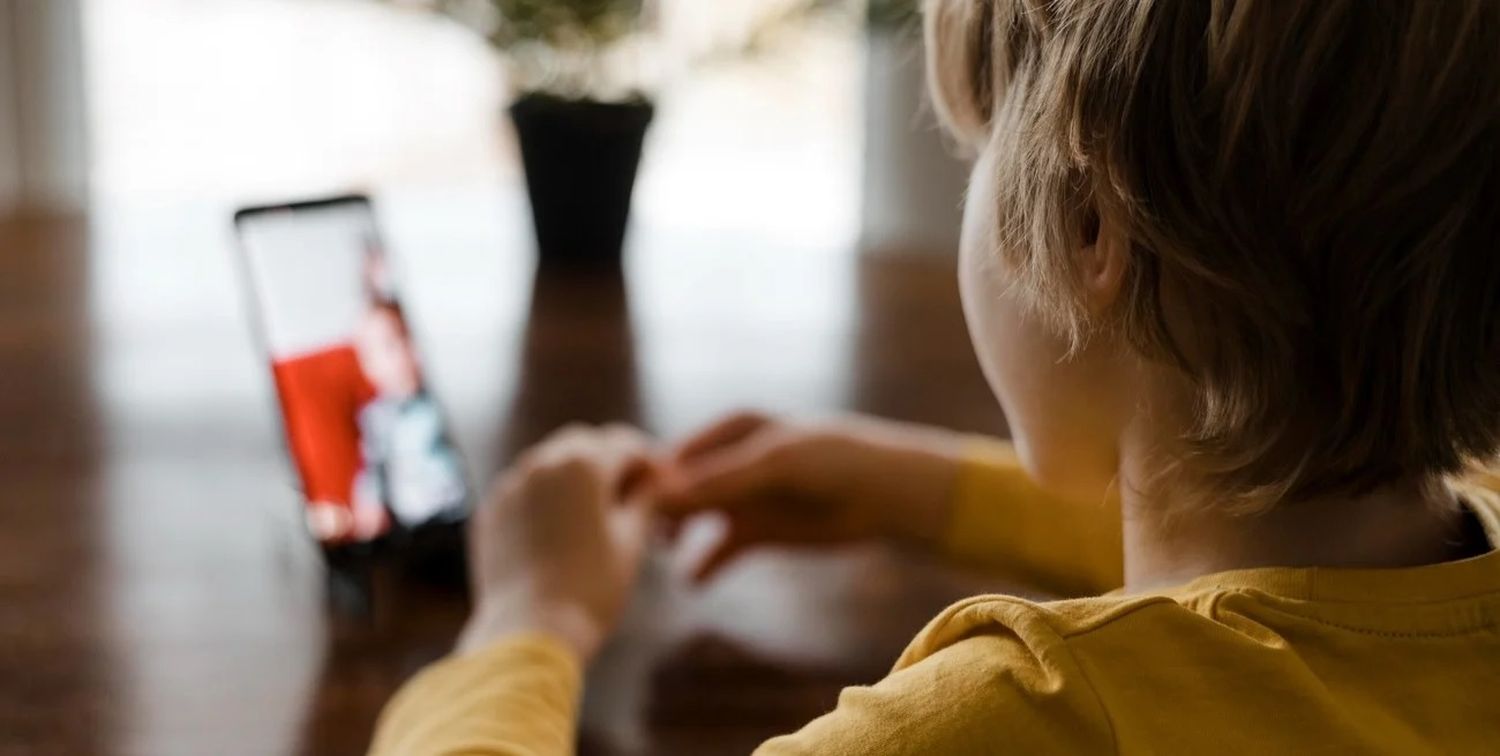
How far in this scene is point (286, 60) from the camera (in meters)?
3.12

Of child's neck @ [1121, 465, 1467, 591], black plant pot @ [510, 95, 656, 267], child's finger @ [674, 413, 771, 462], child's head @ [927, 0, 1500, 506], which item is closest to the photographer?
child's head @ [927, 0, 1500, 506]

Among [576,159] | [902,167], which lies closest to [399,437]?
[576,159]

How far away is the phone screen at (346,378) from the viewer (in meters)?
0.88

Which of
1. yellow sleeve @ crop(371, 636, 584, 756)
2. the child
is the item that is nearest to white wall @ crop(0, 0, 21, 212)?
yellow sleeve @ crop(371, 636, 584, 756)

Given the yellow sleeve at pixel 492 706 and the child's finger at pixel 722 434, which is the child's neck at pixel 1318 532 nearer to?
the yellow sleeve at pixel 492 706

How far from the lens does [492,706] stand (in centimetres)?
71

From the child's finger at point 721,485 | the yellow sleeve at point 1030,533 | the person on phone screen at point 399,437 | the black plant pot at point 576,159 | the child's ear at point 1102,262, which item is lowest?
the yellow sleeve at point 1030,533

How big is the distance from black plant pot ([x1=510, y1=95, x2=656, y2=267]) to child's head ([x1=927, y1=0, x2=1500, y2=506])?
960 mm

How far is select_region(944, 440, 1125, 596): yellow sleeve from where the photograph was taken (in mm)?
917

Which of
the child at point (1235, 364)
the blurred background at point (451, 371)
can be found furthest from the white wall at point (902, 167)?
the child at point (1235, 364)

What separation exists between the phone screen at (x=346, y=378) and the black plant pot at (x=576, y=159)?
58cm

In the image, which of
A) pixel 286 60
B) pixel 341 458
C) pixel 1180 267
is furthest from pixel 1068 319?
pixel 286 60

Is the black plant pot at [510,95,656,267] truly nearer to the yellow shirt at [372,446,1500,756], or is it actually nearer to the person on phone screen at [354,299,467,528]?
the person on phone screen at [354,299,467,528]

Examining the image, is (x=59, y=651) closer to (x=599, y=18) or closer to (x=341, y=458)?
(x=341, y=458)
